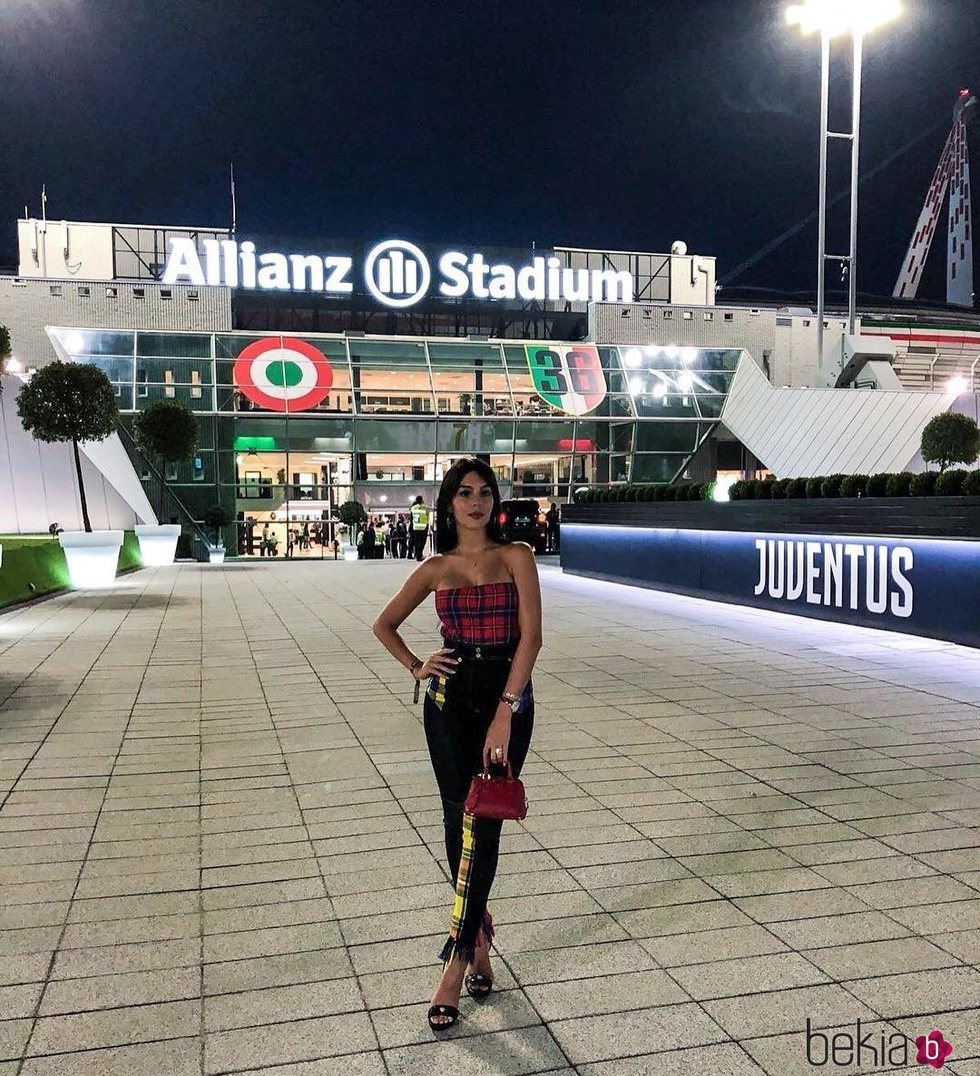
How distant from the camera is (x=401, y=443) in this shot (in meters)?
32.8

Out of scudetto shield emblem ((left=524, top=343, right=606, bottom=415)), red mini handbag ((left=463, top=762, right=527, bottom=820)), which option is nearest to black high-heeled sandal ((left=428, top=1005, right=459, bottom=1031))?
red mini handbag ((left=463, top=762, right=527, bottom=820))

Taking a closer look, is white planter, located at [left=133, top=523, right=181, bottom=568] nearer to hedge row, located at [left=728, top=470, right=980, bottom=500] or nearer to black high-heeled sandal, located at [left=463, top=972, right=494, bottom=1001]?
hedge row, located at [left=728, top=470, right=980, bottom=500]

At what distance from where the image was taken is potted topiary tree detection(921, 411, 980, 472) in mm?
20469

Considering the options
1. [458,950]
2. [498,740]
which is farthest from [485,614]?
[458,950]

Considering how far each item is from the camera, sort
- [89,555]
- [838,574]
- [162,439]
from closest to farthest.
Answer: [838,574] < [89,555] < [162,439]

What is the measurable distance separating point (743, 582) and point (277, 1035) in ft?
38.5

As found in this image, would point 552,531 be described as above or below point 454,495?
below

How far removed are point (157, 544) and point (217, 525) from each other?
3273mm

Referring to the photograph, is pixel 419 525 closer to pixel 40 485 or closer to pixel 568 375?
pixel 40 485

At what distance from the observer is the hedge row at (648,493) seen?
16.0 metres

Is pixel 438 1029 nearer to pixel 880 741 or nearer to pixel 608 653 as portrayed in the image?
pixel 880 741

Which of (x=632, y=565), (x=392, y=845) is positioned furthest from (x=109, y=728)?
→ (x=632, y=565)

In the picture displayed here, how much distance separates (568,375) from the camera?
34.6m

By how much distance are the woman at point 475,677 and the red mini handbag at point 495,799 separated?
7 centimetres
